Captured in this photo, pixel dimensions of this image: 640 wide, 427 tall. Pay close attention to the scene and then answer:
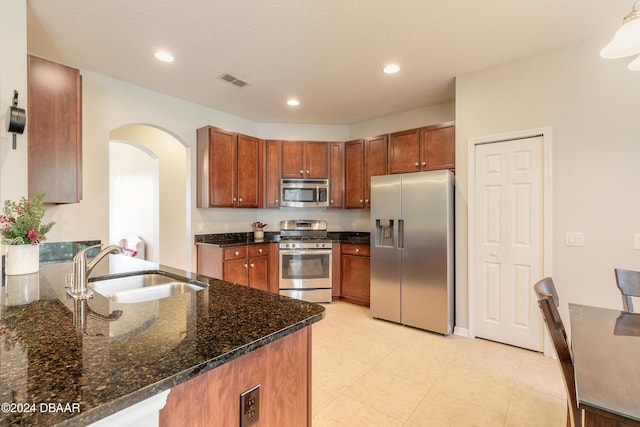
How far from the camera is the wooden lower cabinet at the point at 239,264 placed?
3.73m

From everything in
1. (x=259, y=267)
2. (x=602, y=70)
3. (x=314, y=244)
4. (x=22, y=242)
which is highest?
(x=602, y=70)

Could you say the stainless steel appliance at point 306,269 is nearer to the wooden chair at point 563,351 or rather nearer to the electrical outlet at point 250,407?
the wooden chair at point 563,351

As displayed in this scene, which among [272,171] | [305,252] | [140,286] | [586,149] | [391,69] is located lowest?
[305,252]

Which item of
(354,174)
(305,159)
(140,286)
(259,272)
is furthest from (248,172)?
(140,286)

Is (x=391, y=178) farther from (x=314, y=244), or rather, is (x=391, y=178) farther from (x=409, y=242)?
(x=314, y=244)

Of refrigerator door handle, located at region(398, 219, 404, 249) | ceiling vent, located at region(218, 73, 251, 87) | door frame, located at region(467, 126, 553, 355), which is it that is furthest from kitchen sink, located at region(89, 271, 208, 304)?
door frame, located at region(467, 126, 553, 355)

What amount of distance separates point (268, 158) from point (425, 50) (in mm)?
2625

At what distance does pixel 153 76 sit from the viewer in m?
3.14

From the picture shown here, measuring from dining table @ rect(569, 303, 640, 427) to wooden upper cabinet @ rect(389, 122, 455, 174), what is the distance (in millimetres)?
2317

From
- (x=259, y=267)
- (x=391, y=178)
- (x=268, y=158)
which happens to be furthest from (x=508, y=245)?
(x=268, y=158)

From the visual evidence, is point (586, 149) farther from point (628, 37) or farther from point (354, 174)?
point (354, 174)

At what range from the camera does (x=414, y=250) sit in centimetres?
329

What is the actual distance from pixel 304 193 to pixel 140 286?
3.05 meters

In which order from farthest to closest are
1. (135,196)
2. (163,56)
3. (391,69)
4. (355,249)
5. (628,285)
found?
(135,196) < (355,249) < (391,69) < (163,56) < (628,285)
